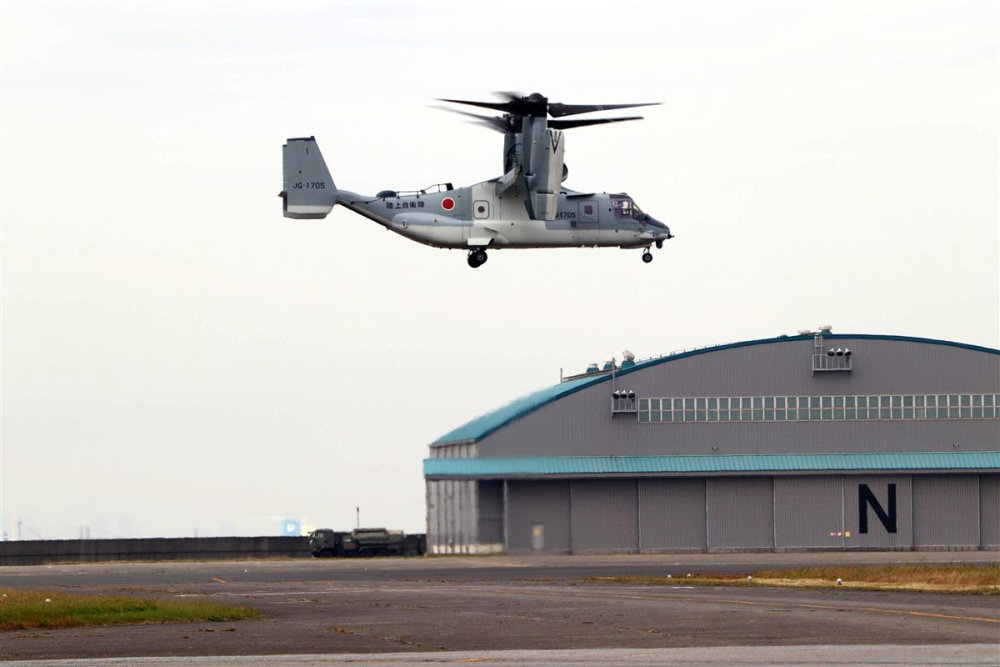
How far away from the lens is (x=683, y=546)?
8562 centimetres

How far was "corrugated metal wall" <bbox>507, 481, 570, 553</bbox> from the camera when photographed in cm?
8450

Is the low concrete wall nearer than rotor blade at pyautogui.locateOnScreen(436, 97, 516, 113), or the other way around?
rotor blade at pyautogui.locateOnScreen(436, 97, 516, 113)

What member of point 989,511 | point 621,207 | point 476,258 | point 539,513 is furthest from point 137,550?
point 989,511

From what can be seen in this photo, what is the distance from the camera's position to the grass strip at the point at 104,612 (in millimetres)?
36094

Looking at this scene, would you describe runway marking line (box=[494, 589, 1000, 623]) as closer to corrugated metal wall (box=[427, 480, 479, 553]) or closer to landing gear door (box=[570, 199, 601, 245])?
landing gear door (box=[570, 199, 601, 245])

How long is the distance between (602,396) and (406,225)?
34056 mm

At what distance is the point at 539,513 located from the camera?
85.2m

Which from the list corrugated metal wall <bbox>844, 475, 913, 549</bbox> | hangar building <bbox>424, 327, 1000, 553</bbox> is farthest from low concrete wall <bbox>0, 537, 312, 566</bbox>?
corrugated metal wall <bbox>844, 475, 913, 549</bbox>

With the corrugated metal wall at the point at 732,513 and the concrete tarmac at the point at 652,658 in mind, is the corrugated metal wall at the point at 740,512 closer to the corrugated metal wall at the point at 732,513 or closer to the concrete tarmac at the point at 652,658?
the corrugated metal wall at the point at 732,513

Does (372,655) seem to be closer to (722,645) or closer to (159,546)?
(722,645)

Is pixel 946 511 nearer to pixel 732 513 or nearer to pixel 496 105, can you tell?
pixel 732 513

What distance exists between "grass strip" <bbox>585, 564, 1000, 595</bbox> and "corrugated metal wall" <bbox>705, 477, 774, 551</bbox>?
2856cm

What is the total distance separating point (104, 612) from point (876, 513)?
191 feet

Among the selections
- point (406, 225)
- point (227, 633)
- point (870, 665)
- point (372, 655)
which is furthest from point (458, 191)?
point (870, 665)
